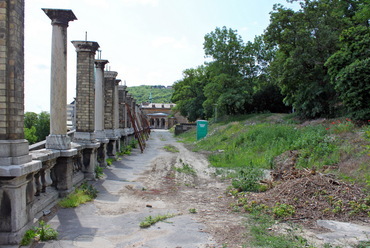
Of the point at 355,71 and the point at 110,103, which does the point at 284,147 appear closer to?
the point at 355,71

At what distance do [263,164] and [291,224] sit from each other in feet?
21.7

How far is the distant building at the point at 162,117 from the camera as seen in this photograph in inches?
3157

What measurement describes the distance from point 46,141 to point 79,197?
4.75 ft

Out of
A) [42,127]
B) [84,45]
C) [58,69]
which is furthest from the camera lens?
[42,127]

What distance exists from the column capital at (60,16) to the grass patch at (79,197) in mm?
3768

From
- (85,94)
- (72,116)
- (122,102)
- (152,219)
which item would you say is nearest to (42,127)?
(72,116)

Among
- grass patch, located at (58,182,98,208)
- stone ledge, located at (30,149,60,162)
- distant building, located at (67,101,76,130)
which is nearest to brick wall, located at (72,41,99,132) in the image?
grass patch, located at (58,182,98,208)

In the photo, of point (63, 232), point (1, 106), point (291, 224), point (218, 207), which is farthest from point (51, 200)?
point (291, 224)

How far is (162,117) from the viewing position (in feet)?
276

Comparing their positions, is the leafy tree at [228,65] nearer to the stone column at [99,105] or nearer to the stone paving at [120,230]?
the stone column at [99,105]

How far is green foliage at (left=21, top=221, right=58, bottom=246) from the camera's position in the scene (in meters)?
4.07

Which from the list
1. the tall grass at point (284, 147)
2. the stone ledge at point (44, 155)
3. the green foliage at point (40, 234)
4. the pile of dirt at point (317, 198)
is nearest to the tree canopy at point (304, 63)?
the tall grass at point (284, 147)

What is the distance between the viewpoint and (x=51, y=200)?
586 centimetres

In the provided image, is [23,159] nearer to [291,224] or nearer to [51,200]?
[51,200]
